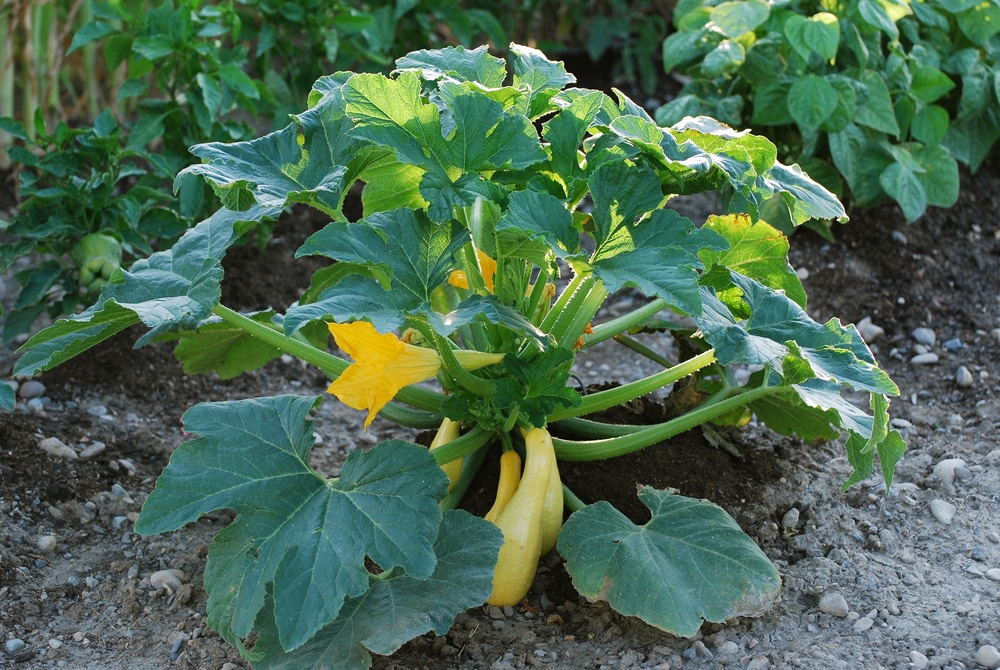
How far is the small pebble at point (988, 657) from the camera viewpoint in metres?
2.09

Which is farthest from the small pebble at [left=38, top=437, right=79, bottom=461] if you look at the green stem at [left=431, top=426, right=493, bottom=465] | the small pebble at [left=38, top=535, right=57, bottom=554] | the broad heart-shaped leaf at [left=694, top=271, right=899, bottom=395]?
the broad heart-shaped leaf at [left=694, top=271, right=899, bottom=395]

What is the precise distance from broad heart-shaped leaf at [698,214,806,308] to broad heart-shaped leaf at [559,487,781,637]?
0.63 metres

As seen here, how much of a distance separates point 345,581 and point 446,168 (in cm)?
85

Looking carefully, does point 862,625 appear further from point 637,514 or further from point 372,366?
point 372,366

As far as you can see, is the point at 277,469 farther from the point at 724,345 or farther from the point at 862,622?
the point at 862,622

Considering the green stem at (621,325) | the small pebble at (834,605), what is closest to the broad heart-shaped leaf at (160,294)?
the green stem at (621,325)

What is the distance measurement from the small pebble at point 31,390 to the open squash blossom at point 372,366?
5.33ft

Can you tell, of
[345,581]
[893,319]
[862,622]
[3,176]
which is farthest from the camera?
[3,176]

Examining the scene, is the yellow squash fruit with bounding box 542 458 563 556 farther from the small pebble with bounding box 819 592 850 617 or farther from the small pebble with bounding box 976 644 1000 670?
the small pebble with bounding box 976 644 1000 670

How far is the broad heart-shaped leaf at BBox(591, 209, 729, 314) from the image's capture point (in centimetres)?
198

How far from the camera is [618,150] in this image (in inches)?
87.4

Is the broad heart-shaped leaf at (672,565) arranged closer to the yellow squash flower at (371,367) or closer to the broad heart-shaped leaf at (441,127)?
the yellow squash flower at (371,367)

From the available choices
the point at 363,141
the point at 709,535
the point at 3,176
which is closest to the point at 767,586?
the point at 709,535

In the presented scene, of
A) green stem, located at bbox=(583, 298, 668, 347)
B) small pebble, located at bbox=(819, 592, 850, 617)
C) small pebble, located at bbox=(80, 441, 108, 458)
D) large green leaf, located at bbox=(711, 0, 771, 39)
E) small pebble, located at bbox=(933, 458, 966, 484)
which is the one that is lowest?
small pebble, located at bbox=(80, 441, 108, 458)
